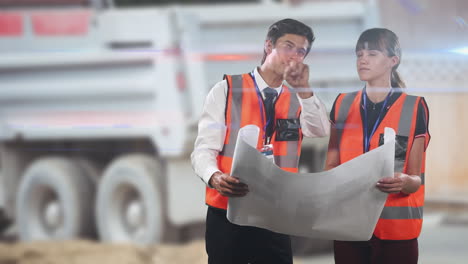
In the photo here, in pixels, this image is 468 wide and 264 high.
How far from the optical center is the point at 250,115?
6.70 ft

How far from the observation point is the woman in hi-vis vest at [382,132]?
197 centimetres

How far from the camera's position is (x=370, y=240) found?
2049 millimetres

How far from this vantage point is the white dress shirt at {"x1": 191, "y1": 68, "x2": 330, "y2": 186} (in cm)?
204

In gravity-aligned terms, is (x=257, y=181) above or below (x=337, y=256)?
above

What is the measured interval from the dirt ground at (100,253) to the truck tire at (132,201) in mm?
65

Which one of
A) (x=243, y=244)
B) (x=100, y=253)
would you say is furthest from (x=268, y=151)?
(x=100, y=253)

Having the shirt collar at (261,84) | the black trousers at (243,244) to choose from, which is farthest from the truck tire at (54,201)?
the shirt collar at (261,84)

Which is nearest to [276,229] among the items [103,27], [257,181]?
[257,181]

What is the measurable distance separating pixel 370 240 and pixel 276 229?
0.79 feet

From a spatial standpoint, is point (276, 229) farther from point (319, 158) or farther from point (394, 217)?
point (319, 158)

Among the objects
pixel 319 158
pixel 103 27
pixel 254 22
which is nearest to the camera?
pixel 319 158

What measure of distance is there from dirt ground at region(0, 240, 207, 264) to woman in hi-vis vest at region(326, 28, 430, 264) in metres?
1.66

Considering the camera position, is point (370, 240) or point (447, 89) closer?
point (370, 240)

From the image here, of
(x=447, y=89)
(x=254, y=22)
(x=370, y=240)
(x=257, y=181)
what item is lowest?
(x=370, y=240)
